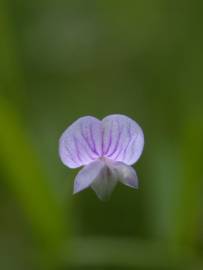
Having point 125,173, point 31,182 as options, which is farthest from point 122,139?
point 31,182

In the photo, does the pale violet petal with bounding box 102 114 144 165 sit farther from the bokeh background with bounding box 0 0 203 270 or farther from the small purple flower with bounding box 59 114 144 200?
the bokeh background with bounding box 0 0 203 270

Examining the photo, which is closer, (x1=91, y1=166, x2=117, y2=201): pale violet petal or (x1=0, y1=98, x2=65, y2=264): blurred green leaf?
(x1=91, y1=166, x2=117, y2=201): pale violet petal

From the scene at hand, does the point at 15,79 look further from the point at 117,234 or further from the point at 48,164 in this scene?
the point at 117,234

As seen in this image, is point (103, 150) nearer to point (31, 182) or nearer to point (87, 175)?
point (87, 175)

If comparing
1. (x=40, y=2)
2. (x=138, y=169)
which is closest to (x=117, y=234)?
(x=138, y=169)

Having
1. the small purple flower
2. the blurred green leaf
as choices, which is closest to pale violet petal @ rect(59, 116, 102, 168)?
the small purple flower

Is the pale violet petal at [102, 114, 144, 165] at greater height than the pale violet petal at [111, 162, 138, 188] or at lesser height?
greater
